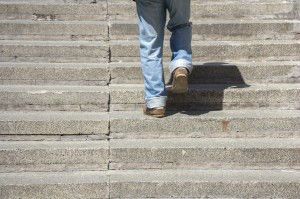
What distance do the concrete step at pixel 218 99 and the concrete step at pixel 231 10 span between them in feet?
5.17

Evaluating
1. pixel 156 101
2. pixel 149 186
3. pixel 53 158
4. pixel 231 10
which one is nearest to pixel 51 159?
Result: pixel 53 158

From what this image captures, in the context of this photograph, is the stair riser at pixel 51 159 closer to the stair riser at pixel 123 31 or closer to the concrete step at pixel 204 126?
the concrete step at pixel 204 126

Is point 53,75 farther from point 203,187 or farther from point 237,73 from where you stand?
point 203,187

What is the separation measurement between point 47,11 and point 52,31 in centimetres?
38

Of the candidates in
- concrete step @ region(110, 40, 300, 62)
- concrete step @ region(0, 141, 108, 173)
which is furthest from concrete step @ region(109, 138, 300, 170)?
concrete step @ region(110, 40, 300, 62)

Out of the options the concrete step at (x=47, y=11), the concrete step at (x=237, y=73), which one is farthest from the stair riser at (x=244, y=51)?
the concrete step at (x=47, y=11)

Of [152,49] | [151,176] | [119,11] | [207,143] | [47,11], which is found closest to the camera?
[151,176]

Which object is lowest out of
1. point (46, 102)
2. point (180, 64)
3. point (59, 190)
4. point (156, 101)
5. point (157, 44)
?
point (59, 190)

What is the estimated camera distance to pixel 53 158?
3.83 m

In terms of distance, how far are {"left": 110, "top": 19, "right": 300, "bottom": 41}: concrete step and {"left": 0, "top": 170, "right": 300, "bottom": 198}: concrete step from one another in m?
2.07

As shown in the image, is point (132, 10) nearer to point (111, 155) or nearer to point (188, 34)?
point (188, 34)

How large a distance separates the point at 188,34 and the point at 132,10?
179 cm

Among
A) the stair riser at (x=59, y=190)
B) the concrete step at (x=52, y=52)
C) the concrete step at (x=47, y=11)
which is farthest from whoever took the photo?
the concrete step at (x=47, y=11)

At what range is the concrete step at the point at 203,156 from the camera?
383cm
